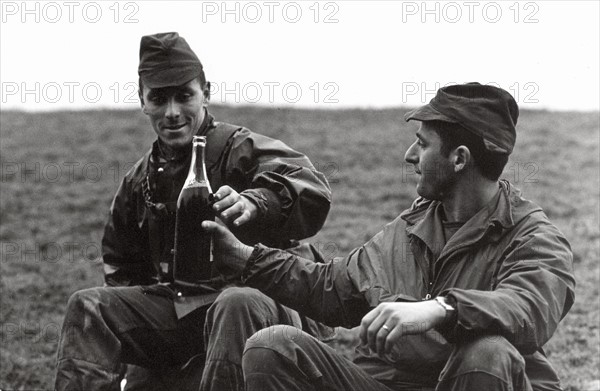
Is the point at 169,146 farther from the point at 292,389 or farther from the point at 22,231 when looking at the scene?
the point at 22,231

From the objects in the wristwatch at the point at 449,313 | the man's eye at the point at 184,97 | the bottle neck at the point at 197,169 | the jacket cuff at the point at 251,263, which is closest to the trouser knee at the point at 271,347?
the jacket cuff at the point at 251,263

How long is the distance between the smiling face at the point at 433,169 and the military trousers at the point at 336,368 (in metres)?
0.83

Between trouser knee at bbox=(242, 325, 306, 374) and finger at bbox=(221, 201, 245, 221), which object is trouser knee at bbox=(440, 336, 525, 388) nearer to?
trouser knee at bbox=(242, 325, 306, 374)

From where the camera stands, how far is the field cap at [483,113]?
165 inches

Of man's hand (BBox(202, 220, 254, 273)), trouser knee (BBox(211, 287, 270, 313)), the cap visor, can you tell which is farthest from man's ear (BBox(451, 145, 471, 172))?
trouser knee (BBox(211, 287, 270, 313))

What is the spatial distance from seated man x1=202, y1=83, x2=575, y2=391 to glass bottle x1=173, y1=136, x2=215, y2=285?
1.34 ft

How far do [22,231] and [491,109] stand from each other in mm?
9051

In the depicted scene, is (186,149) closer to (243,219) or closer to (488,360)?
(243,219)

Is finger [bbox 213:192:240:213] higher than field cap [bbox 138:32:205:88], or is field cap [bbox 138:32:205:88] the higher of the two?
field cap [bbox 138:32:205:88]

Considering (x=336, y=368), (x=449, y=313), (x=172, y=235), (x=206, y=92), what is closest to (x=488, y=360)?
(x=449, y=313)

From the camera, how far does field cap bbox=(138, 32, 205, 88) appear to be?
18.0 feet

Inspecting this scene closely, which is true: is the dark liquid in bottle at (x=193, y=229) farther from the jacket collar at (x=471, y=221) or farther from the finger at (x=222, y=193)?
the jacket collar at (x=471, y=221)

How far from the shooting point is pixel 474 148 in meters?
4.25

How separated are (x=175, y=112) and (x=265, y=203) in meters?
0.90
